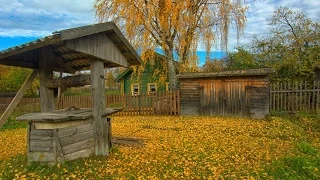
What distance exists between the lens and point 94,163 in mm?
5180

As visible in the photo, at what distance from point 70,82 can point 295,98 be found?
38.3ft

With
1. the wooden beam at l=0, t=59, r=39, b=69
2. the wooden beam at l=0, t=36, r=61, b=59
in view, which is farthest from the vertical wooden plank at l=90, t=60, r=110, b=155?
the wooden beam at l=0, t=59, r=39, b=69

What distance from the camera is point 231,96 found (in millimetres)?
13195

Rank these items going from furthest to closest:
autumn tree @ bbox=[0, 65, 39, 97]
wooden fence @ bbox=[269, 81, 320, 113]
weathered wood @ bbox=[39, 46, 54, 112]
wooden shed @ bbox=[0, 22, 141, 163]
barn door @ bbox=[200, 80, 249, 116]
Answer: autumn tree @ bbox=[0, 65, 39, 97]
barn door @ bbox=[200, 80, 249, 116]
wooden fence @ bbox=[269, 81, 320, 113]
weathered wood @ bbox=[39, 46, 54, 112]
wooden shed @ bbox=[0, 22, 141, 163]

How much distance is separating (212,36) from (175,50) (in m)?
2.93

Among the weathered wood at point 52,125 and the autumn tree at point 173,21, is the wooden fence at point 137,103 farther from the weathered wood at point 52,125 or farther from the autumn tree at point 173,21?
the weathered wood at point 52,125

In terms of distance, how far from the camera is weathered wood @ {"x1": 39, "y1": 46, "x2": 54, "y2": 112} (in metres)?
5.85

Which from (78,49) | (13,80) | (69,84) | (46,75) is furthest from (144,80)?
(78,49)

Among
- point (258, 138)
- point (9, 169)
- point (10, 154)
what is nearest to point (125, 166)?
point (9, 169)

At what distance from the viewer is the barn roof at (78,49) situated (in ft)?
14.7

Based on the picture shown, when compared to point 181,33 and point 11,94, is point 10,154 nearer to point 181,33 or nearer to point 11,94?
point 181,33

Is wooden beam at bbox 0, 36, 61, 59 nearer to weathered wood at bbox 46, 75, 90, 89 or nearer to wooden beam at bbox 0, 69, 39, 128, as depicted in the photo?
wooden beam at bbox 0, 69, 39, 128

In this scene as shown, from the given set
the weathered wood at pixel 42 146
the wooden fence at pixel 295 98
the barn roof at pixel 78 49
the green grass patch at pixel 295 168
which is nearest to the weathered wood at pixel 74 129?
the weathered wood at pixel 42 146

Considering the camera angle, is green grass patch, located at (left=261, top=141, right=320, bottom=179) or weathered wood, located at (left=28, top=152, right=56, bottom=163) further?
weathered wood, located at (left=28, top=152, right=56, bottom=163)
